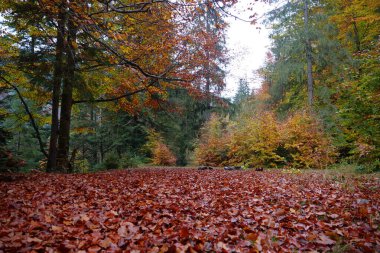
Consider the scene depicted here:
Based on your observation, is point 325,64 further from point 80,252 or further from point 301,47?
point 80,252

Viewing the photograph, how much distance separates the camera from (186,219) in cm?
383

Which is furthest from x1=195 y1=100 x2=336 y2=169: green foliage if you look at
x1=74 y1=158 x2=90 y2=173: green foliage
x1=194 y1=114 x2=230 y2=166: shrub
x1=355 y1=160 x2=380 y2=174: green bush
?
x1=74 y1=158 x2=90 y2=173: green foliage

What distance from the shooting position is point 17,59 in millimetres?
8984

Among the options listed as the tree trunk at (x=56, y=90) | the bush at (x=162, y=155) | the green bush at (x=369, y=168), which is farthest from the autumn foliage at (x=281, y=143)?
the tree trunk at (x=56, y=90)

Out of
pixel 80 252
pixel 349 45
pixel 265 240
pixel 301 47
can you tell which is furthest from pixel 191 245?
pixel 349 45

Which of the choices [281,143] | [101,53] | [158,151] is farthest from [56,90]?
[281,143]

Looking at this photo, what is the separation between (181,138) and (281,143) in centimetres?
906

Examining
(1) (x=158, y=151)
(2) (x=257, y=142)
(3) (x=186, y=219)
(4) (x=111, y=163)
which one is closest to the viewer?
(3) (x=186, y=219)

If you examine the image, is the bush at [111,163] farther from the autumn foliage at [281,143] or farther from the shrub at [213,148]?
the autumn foliage at [281,143]

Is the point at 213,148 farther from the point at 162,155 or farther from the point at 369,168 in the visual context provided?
the point at 369,168

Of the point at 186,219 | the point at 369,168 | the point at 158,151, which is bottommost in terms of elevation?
the point at 186,219

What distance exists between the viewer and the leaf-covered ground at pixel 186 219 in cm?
286

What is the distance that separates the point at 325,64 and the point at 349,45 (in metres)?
2.69

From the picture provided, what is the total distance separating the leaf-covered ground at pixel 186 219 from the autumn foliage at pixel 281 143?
7315mm
